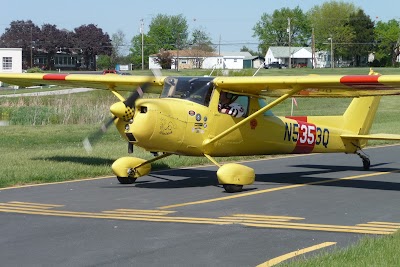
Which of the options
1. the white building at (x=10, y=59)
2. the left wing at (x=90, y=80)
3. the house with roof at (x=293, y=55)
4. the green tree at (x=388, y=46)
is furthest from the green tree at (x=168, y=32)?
the left wing at (x=90, y=80)

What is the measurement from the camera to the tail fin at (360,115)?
18375 mm

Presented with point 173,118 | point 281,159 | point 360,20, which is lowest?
point 281,159

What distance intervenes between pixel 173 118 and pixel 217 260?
6.15m

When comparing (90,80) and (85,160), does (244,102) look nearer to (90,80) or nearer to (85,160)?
(90,80)

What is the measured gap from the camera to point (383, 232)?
33.7ft

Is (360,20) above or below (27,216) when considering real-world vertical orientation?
above

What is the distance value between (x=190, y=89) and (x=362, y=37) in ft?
379

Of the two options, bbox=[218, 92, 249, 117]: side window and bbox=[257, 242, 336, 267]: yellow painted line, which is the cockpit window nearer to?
bbox=[218, 92, 249, 117]: side window

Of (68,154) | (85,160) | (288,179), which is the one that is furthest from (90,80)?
(288,179)

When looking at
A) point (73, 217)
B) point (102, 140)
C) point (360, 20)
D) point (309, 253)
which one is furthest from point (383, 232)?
point (360, 20)

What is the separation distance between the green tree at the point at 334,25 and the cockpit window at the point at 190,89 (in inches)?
4542

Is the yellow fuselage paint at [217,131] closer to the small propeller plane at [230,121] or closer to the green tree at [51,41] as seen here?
the small propeller plane at [230,121]

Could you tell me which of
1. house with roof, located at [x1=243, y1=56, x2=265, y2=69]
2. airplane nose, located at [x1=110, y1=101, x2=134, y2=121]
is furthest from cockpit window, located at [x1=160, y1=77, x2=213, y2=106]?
house with roof, located at [x1=243, y1=56, x2=265, y2=69]

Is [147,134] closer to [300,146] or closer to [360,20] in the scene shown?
[300,146]
